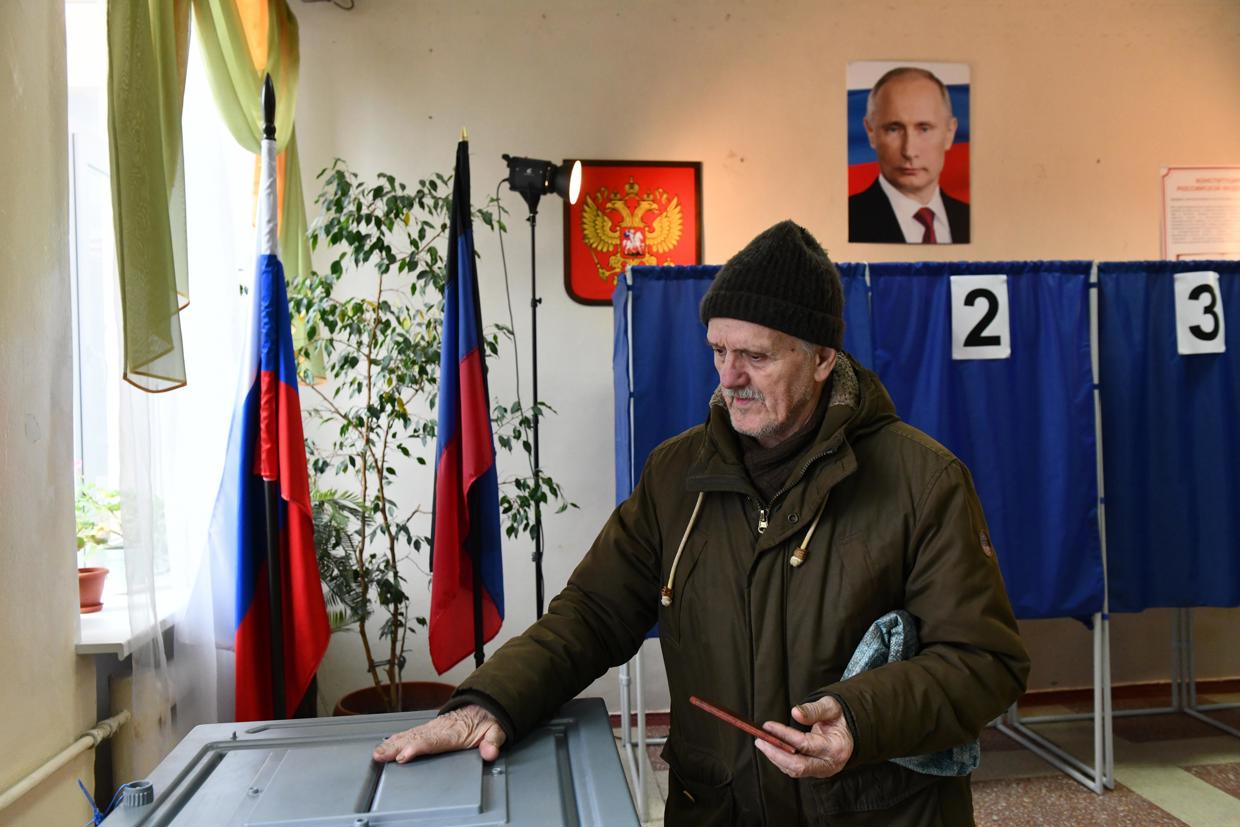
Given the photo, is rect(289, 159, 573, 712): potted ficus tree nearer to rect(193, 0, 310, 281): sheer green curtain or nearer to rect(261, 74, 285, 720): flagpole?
rect(193, 0, 310, 281): sheer green curtain

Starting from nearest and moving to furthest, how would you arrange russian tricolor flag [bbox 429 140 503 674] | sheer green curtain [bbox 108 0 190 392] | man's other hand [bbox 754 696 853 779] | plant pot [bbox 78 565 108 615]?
man's other hand [bbox 754 696 853 779]
sheer green curtain [bbox 108 0 190 392]
plant pot [bbox 78 565 108 615]
russian tricolor flag [bbox 429 140 503 674]

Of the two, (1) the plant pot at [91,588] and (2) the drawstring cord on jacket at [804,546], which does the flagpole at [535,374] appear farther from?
(2) the drawstring cord on jacket at [804,546]

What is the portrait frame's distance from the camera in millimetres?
3820

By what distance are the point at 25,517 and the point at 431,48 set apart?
2577 millimetres

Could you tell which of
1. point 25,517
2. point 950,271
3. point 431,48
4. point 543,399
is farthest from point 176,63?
point 950,271

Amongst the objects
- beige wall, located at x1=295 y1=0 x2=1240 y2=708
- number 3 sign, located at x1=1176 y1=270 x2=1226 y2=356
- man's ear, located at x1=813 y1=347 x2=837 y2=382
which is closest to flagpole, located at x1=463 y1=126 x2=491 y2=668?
beige wall, located at x1=295 y1=0 x2=1240 y2=708

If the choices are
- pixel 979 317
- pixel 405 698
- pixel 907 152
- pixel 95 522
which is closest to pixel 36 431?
pixel 95 522

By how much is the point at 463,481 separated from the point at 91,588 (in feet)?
3.13

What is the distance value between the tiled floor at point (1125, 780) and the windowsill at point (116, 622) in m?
1.51

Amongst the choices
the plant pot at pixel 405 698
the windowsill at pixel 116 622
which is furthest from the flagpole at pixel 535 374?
the windowsill at pixel 116 622

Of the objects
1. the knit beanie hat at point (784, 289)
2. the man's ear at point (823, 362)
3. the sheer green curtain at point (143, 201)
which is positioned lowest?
the man's ear at point (823, 362)

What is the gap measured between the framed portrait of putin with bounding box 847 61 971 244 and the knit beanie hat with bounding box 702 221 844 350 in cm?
267

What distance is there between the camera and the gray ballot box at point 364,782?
1.00 metres

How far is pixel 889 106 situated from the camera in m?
3.97
